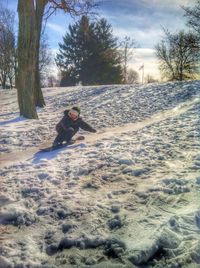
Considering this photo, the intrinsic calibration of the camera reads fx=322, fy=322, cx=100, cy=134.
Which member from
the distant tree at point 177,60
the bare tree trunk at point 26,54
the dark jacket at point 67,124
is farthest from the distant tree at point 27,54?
the distant tree at point 177,60

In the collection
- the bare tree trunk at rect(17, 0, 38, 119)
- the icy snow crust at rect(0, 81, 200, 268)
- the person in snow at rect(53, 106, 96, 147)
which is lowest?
the icy snow crust at rect(0, 81, 200, 268)

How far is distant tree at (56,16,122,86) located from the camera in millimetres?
39375

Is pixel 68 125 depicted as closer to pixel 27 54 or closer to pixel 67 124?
pixel 67 124

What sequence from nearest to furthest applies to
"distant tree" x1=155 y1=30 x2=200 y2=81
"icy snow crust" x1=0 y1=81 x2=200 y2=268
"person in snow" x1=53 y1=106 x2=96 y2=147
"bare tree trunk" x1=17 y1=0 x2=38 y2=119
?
1. "icy snow crust" x1=0 y1=81 x2=200 y2=268
2. "person in snow" x1=53 y1=106 x2=96 y2=147
3. "bare tree trunk" x1=17 y1=0 x2=38 y2=119
4. "distant tree" x1=155 y1=30 x2=200 y2=81

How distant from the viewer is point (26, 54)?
11.2 m

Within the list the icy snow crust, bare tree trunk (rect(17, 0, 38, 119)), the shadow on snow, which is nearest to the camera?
the icy snow crust

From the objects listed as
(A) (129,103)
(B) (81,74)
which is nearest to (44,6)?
(A) (129,103)

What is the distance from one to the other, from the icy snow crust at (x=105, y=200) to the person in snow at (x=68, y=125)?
0.38 metres

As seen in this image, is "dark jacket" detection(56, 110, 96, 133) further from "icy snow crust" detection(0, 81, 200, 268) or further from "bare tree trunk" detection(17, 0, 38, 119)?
"bare tree trunk" detection(17, 0, 38, 119)

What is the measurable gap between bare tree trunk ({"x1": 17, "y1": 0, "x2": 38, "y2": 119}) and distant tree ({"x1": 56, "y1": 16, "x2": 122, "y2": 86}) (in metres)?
28.3

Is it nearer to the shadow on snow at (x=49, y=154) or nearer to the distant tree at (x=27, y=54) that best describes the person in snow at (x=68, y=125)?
the shadow on snow at (x=49, y=154)

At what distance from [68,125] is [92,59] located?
32.8 meters

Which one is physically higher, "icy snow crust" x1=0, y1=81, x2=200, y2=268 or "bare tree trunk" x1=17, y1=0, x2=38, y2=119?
"bare tree trunk" x1=17, y1=0, x2=38, y2=119

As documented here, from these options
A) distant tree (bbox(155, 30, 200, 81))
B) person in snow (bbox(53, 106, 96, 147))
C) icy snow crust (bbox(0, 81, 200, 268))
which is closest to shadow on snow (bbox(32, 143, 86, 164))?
icy snow crust (bbox(0, 81, 200, 268))
